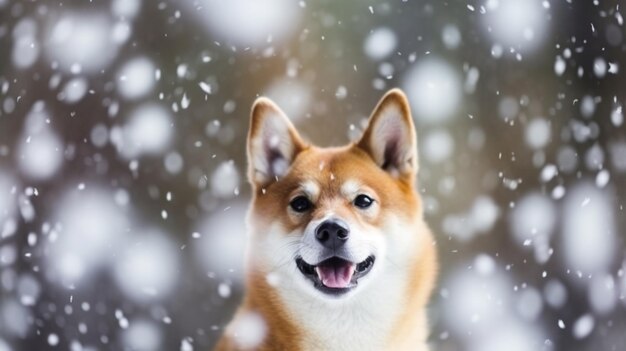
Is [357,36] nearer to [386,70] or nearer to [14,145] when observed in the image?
[386,70]

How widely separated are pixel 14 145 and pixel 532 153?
288 mm

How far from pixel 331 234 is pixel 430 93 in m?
0.09

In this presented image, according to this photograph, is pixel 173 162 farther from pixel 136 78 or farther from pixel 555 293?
pixel 555 293

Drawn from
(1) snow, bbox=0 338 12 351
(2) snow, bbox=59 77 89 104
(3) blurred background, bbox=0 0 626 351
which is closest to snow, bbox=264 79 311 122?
(3) blurred background, bbox=0 0 626 351

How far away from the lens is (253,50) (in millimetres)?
391

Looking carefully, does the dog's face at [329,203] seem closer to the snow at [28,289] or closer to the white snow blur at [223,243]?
the white snow blur at [223,243]

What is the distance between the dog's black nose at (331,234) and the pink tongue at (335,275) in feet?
0.04

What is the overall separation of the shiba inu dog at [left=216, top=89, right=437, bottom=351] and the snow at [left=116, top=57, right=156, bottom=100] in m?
0.06

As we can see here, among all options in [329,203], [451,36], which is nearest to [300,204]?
[329,203]

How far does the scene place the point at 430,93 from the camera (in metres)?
0.40

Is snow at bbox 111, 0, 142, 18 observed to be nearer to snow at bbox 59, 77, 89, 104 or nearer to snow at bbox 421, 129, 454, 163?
snow at bbox 59, 77, 89, 104

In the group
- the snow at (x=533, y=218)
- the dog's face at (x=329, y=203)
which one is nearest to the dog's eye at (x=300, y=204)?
the dog's face at (x=329, y=203)

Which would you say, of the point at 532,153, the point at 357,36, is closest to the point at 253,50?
the point at 357,36

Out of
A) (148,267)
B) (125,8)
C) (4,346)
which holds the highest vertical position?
(125,8)
